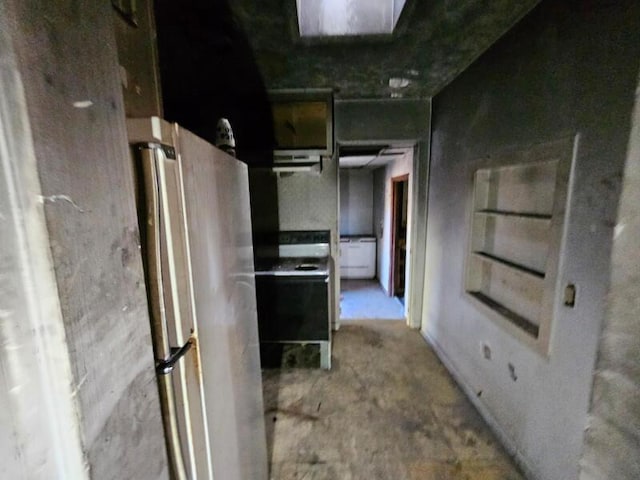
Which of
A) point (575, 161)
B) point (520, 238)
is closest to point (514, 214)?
point (520, 238)

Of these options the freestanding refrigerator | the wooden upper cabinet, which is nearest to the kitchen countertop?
the wooden upper cabinet

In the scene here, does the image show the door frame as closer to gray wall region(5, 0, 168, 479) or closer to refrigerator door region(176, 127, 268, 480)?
refrigerator door region(176, 127, 268, 480)

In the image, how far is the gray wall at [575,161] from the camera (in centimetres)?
117

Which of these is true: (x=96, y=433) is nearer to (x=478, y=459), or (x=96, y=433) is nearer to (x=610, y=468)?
(x=610, y=468)

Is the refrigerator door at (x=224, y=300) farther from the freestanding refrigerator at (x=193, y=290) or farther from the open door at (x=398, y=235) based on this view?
the open door at (x=398, y=235)

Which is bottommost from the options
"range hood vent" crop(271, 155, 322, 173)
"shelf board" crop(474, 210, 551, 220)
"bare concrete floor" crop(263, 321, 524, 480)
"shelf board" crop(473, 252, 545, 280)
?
"bare concrete floor" crop(263, 321, 524, 480)

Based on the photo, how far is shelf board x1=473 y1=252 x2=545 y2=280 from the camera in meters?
1.64

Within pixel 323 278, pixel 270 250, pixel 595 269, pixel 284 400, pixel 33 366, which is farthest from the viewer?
pixel 270 250

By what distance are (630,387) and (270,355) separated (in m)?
2.47

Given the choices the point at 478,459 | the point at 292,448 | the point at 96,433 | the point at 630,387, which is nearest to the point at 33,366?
the point at 96,433

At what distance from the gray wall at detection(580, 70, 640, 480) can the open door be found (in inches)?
160

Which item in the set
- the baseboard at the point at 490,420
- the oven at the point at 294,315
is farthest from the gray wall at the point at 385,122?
the baseboard at the point at 490,420

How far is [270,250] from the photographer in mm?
3219

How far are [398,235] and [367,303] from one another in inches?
46.4
